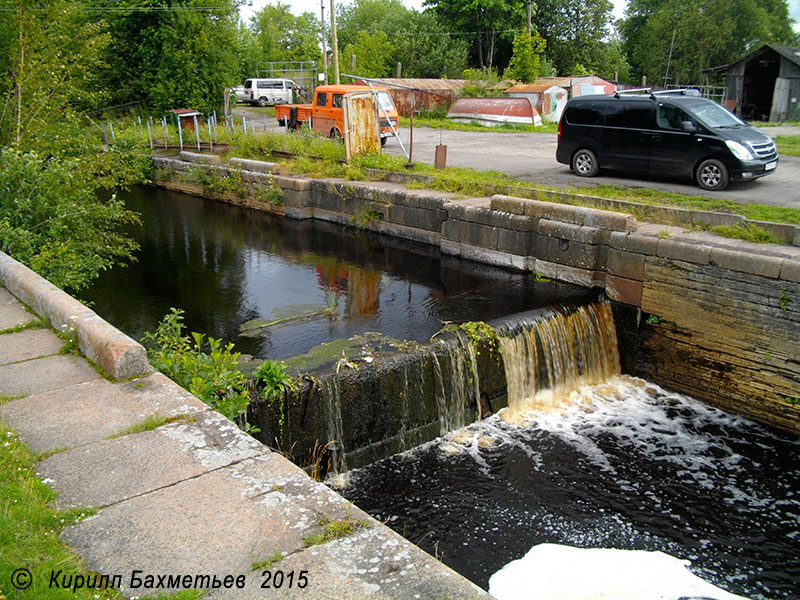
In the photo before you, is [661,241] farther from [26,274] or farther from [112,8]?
[112,8]

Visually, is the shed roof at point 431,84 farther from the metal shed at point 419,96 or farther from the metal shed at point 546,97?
the metal shed at point 546,97

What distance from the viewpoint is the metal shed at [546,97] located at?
3108 cm

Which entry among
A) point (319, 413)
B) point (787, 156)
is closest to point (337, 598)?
point (319, 413)

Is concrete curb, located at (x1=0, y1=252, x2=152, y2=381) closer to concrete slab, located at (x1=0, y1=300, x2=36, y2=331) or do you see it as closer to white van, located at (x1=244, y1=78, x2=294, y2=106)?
concrete slab, located at (x1=0, y1=300, x2=36, y2=331)

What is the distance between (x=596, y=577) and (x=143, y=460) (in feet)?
12.3

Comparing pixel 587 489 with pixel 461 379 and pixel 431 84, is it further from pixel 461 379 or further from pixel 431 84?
pixel 431 84

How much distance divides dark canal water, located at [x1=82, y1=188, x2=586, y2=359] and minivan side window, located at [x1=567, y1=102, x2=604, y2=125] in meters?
4.03

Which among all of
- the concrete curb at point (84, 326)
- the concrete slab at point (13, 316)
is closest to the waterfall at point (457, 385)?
the concrete curb at point (84, 326)

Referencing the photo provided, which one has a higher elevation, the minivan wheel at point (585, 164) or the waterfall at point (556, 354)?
the minivan wheel at point (585, 164)

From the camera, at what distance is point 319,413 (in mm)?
7070

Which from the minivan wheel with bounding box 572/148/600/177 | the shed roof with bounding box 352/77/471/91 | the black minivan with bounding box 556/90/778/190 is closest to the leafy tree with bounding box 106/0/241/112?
the shed roof with bounding box 352/77/471/91

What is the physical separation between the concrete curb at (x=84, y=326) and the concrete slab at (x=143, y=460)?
950mm

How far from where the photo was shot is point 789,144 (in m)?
18.0

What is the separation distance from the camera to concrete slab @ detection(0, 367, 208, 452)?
14.6ft
